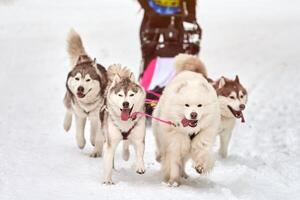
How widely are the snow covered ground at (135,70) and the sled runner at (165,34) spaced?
4.11 feet

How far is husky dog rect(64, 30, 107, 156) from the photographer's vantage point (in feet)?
18.0

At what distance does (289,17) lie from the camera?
17.3m

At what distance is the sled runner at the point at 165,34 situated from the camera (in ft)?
25.3

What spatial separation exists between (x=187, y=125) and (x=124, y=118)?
1.71ft

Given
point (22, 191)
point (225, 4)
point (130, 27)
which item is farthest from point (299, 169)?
point (225, 4)

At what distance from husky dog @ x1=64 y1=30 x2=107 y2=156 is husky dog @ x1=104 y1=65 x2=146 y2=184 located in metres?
0.55

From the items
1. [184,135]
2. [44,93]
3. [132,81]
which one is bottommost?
[44,93]

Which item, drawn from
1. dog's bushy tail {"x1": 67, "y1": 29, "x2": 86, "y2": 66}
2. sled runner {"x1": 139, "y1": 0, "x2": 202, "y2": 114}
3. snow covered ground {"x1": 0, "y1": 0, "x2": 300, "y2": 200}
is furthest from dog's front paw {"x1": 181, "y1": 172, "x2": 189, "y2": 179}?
sled runner {"x1": 139, "y1": 0, "x2": 202, "y2": 114}

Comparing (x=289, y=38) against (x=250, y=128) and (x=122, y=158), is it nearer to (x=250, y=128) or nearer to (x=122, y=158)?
(x=250, y=128)

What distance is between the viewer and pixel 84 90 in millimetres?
5465

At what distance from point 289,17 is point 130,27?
16.3ft

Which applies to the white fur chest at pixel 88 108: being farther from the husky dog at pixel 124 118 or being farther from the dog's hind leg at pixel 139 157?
the dog's hind leg at pixel 139 157

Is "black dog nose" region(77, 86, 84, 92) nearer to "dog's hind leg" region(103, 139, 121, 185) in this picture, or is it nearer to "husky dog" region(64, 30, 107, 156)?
"husky dog" region(64, 30, 107, 156)

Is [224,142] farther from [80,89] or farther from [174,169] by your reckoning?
[80,89]
